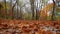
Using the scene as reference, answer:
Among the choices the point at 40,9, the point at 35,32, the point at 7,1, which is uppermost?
the point at 7,1

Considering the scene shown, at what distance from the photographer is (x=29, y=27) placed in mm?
2189

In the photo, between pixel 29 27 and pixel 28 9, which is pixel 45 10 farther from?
pixel 29 27

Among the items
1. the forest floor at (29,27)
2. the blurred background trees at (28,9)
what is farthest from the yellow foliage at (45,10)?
the forest floor at (29,27)

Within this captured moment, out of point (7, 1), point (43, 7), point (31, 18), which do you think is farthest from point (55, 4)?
point (7, 1)

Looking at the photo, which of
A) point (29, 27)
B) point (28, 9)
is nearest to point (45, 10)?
point (28, 9)

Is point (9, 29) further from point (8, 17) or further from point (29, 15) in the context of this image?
point (29, 15)

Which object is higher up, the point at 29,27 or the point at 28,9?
the point at 28,9

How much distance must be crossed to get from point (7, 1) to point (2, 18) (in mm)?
294

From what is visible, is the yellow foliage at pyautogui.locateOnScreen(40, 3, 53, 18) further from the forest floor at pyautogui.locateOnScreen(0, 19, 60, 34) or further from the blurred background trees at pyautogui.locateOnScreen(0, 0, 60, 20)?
the forest floor at pyautogui.locateOnScreen(0, 19, 60, 34)

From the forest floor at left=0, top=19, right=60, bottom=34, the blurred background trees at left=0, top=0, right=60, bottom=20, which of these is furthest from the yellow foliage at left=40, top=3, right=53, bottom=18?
the forest floor at left=0, top=19, right=60, bottom=34

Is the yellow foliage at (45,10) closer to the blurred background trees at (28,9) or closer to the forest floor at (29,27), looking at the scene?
the blurred background trees at (28,9)

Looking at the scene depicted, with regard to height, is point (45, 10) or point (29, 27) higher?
point (45, 10)

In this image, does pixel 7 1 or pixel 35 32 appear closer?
pixel 35 32

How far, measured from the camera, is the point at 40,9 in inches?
88.9
